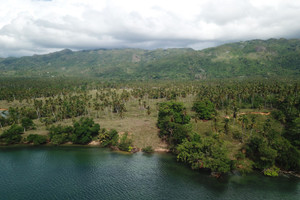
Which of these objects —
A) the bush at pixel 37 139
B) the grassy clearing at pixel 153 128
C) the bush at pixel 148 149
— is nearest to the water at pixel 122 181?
the bush at pixel 148 149

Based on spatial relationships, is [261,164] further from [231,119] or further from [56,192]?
[56,192]

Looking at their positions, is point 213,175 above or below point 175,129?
below

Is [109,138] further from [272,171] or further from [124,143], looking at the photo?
[272,171]

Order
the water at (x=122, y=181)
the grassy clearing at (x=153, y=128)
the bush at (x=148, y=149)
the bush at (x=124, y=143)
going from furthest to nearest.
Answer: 1. the grassy clearing at (x=153, y=128)
2. the bush at (x=124, y=143)
3. the bush at (x=148, y=149)
4. the water at (x=122, y=181)

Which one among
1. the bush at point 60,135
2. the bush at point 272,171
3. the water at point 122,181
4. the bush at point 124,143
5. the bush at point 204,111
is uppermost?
the bush at point 204,111

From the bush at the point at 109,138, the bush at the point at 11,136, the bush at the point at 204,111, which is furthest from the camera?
the bush at the point at 204,111

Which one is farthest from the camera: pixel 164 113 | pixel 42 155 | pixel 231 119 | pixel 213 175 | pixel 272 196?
pixel 231 119

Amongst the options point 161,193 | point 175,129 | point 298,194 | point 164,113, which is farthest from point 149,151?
point 298,194

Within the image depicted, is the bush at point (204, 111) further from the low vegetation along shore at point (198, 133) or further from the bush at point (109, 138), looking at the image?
the bush at point (109, 138)
